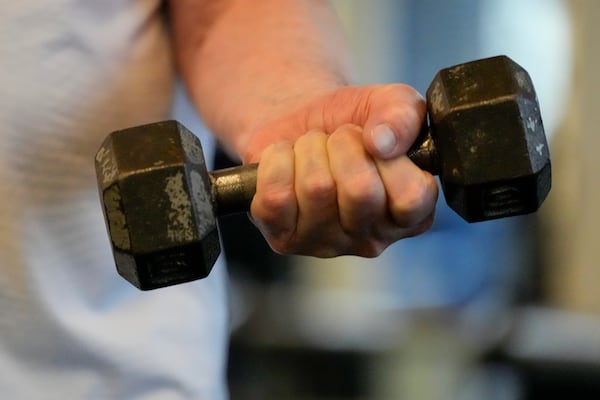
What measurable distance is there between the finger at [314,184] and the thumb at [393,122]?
30 mm

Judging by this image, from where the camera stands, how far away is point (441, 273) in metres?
1.69

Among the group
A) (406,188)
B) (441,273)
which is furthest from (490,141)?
(441,273)

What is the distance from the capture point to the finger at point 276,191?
1.71ft

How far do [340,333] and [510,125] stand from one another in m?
1.22

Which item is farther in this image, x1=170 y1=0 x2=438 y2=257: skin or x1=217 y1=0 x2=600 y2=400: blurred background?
x1=217 y1=0 x2=600 y2=400: blurred background

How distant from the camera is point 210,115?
71 centimetres

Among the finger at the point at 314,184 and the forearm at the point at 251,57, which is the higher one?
the forearm at the point at 251,57

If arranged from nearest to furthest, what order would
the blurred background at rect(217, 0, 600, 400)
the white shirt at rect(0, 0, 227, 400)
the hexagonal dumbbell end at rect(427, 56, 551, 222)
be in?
the hexagonal dumbbell end at rect(427, 56, 551, 222), the white shirt at rect(0, 0, 227, 400), the blurred background at rect(217, 0, 600, 400)

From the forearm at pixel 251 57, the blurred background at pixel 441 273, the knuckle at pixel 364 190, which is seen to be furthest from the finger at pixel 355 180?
the blurred background at pixel 441 273

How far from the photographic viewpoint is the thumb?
0.51m

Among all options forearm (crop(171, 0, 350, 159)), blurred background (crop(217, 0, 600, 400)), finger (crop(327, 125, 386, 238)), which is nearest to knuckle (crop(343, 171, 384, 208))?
finger (crop(327, 125, 386, 238))

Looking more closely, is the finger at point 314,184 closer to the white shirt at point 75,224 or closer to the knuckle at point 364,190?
the knuckle at point 364,190

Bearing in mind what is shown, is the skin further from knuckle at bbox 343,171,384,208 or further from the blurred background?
the blurred background

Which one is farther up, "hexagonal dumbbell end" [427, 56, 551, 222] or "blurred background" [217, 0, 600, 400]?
"hexagonal dumbbell end" [427, 56, 551, 222]
